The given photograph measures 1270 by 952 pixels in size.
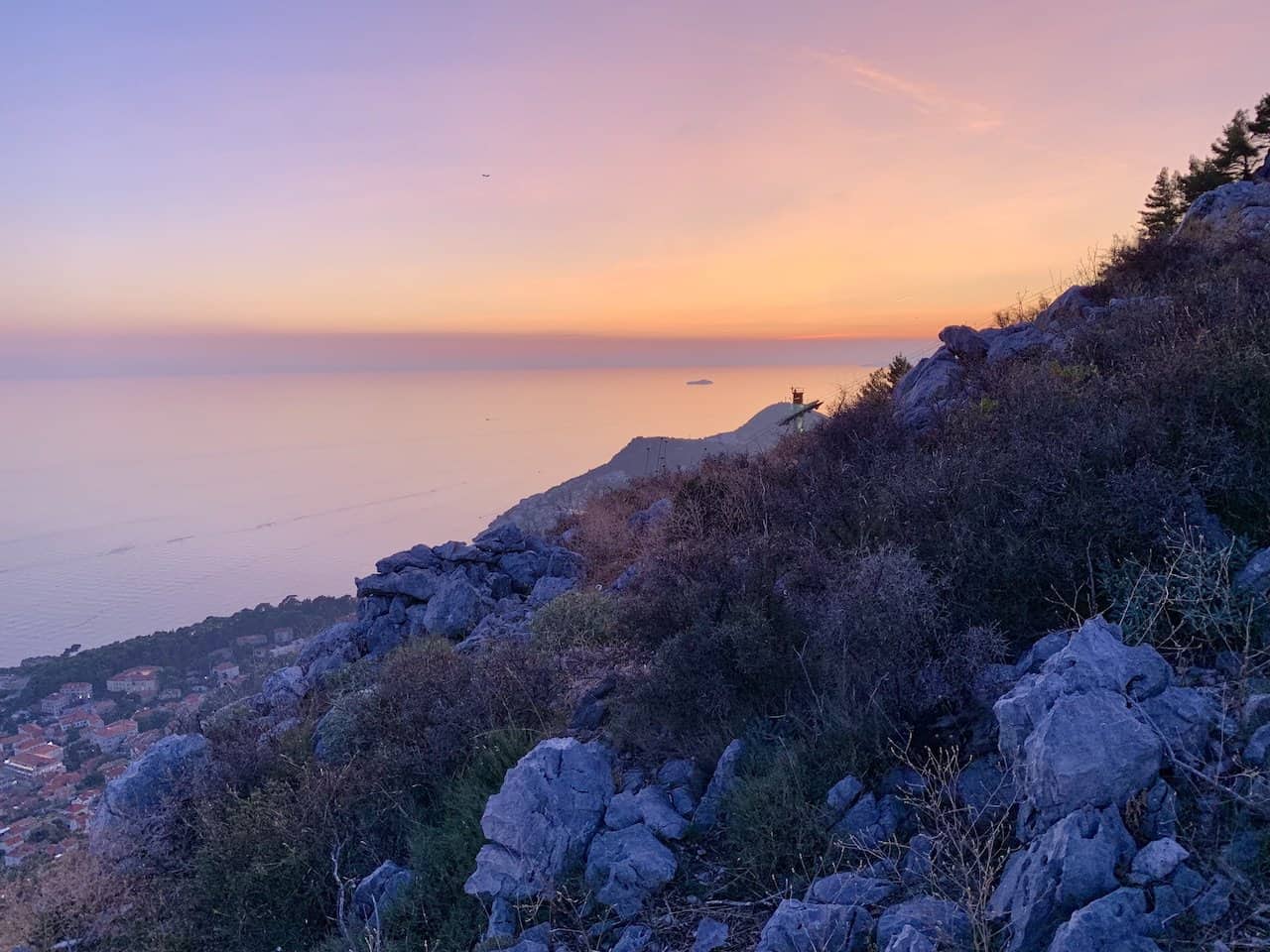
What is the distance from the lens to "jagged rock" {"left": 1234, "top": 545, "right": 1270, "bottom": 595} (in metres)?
3.49

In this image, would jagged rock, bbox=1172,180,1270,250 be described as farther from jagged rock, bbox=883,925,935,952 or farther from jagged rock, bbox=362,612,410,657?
jagged rock, bbox=362,612,410,657

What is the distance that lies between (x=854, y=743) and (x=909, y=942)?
1.40 m

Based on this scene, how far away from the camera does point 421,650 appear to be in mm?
7395

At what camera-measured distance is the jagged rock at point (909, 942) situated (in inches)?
92.9

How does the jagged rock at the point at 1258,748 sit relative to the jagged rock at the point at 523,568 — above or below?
above

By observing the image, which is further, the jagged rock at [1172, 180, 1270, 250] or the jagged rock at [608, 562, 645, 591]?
the jagged rock at [1172, 180, 1270, 250]

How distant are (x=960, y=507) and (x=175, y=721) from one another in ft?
28.9

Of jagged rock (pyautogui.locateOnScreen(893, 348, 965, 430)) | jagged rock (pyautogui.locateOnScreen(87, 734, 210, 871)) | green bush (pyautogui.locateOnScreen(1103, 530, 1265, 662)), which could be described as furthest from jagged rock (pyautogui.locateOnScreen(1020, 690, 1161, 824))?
jagged rock (pyautogui.locateOnScreen(87, 734, 210, 871))

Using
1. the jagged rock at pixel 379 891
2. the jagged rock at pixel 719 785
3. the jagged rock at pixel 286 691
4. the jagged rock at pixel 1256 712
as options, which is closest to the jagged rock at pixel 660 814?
the jagged rock at pixel 719 785

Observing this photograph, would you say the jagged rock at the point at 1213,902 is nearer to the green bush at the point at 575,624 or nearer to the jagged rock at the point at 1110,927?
the jagged rock at the point at 1110,927

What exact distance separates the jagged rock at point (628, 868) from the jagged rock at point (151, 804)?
425cm

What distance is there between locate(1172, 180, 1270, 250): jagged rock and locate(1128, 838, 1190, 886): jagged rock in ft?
35.4

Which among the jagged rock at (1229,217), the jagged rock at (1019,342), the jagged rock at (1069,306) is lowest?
the jagged rock at (1019,342)

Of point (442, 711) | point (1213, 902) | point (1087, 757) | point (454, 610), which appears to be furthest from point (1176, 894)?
point (454, 610)
